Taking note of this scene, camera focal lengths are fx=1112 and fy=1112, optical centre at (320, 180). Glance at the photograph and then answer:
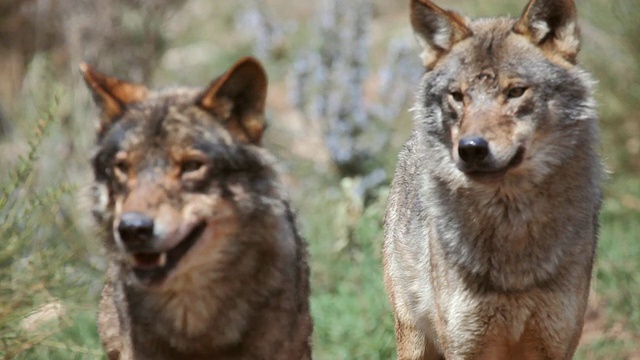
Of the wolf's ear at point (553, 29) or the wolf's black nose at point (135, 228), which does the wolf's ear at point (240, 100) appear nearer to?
the wolf's black nose at point (135, 228)

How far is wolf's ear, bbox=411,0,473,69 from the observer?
5.53 metres

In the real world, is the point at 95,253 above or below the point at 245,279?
below

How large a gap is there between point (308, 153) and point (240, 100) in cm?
680

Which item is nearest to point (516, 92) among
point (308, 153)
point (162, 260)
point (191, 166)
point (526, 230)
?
point (526, 230)

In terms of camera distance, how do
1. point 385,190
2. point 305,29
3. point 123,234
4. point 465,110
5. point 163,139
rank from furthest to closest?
point 305,29
point 385,190
point 465,110
point 163,139
point 123,234

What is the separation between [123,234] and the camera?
4.30m

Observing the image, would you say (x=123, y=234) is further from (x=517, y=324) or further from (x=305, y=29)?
(x=305, y=29)

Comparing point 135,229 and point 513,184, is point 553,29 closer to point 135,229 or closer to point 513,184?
point 513,184

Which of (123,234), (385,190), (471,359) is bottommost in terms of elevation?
(385,190)

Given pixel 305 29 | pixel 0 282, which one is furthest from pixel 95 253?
pixel 305 29

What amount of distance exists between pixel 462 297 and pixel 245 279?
1.06 metres

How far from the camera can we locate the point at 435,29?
5648 mm

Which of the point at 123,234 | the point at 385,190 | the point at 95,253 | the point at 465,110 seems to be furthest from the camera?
the point at 385,190

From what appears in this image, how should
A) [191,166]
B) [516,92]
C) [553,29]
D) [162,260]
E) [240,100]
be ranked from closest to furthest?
[162,260], [191,166], [240,100], [516,92], [553,29]
